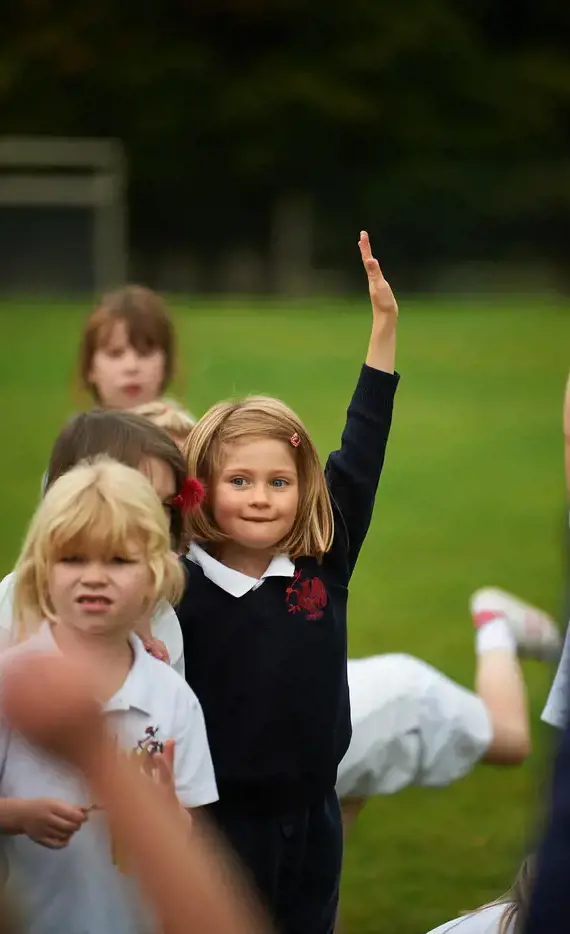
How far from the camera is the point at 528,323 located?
17.6 m

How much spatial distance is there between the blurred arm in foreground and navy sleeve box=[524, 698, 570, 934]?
27cm

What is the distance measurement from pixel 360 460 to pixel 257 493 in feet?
0.73

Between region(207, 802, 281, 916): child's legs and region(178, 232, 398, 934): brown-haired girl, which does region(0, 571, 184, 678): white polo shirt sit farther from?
region(207, 802, 281, 916): child's legs

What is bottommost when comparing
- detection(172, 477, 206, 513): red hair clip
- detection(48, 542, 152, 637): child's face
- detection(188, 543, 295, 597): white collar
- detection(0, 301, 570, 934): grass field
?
detection(0, 301, 570, 934): grass field

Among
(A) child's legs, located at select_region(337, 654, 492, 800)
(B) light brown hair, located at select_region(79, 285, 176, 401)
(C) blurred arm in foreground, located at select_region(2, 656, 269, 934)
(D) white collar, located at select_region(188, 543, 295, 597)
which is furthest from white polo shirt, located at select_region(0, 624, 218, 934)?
(B) light brown hair, located at select_region(79, 285, 176, 401)

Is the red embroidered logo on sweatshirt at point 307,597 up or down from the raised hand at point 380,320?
down

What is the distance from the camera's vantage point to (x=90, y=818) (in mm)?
1965

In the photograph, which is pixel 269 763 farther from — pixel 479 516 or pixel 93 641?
pixel 479 516

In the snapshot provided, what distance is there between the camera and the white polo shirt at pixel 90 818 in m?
1.95

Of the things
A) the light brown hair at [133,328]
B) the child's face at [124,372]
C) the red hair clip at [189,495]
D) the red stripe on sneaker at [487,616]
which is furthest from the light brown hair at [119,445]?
the red stripe on sneaker at [487,616]

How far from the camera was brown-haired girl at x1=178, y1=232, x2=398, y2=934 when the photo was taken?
7.58ft

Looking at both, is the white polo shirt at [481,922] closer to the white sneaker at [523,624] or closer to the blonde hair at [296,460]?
the blonde hair at [296,460]

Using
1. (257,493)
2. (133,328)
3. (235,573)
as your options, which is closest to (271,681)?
(235,573)

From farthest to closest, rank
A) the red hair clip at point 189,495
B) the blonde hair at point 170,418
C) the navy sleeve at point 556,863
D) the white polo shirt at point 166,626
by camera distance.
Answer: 1. the blonde hair at point 170,418
2. the red hair clip at point 189,495
3. the white polo shirt at point 166,626
4. the navy sleeve at point 556,863
